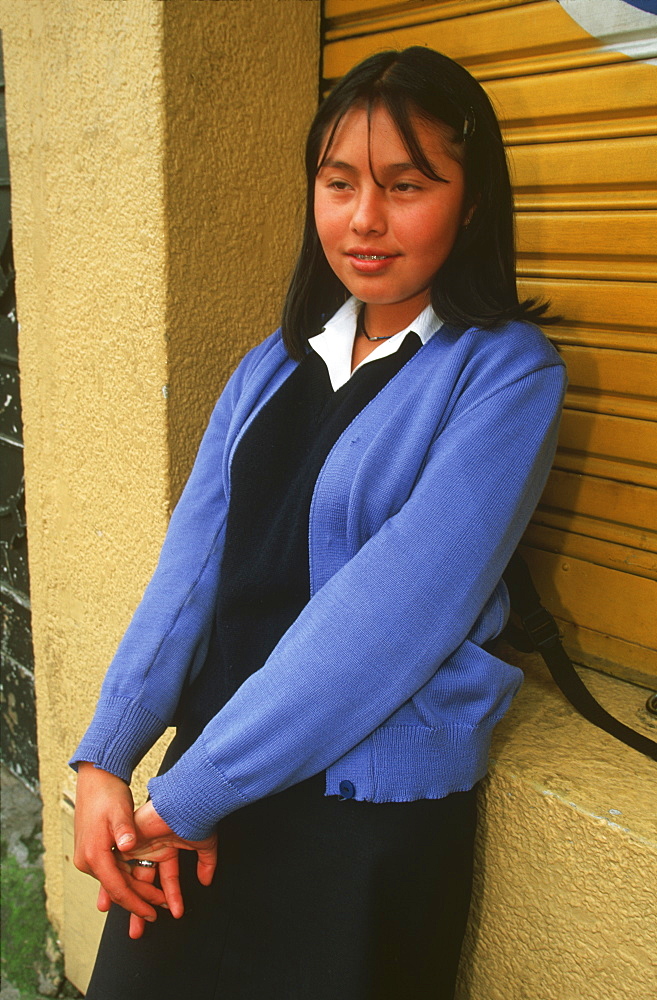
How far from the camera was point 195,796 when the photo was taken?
4.01 ft

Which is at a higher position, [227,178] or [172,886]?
[227,178]

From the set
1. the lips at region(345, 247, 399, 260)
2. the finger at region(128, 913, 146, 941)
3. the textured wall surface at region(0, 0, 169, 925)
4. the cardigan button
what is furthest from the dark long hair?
the finger at region(128, 913, 146, 941)

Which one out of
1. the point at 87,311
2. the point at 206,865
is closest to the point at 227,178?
the point at 87,311

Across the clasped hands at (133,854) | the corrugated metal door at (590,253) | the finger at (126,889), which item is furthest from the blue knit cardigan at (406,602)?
the corrugated metal door at (590,253)

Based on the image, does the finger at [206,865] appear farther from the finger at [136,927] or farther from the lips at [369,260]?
the lips at [369,260]

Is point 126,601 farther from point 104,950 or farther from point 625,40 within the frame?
point 625,40

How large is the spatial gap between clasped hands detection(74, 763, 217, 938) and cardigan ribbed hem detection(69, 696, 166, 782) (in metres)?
0.05

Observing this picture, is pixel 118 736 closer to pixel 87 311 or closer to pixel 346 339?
pixel 346 339

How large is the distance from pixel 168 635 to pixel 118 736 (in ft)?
0.69

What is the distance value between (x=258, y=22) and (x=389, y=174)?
3.09 feet

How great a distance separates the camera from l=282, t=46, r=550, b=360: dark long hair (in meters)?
1.27

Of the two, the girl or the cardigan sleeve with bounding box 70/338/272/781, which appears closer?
the girl

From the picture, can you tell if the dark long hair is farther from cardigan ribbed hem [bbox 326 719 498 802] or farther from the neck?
cardigan ribbed hem [bbox 326 719 498 802]

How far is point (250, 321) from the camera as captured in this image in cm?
209
